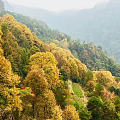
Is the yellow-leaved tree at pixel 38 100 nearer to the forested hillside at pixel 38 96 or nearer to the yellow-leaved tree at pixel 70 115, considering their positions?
the forested hillside at pixel 38 96

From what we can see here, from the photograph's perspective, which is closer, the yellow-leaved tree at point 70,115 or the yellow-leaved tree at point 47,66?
the yellow-leaved tree at point 70,115

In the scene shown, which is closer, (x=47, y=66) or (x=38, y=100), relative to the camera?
(x=38, y=100)

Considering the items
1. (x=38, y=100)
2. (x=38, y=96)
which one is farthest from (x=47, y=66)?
(x=38, y=100)

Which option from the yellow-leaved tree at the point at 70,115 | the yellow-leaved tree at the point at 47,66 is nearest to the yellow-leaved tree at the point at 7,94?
the yellow-leaved tree at the point at 70,115

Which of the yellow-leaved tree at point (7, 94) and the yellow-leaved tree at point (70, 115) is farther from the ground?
the yellow-leaved tree at point (7, 94)

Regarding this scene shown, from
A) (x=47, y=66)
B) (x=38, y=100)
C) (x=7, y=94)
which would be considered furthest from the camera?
(x=47, y=66)

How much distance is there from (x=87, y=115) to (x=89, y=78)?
39862 mm

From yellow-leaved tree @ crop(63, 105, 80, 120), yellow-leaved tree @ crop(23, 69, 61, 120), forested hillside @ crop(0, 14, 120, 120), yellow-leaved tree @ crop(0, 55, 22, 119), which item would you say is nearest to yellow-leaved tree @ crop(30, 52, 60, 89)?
forested hillside @ crop(0, 14, 120, 120)

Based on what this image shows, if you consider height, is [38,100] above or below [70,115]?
above

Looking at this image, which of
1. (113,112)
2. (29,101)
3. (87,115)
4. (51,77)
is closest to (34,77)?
(29,101)

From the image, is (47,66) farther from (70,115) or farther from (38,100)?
(70,115)

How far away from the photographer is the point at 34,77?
103 ft

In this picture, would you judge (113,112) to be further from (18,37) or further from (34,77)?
(18,37)

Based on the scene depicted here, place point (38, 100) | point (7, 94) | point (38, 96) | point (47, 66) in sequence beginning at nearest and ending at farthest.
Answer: point (7, 94) < point (38, 100) < point (38, 96) < point (47, 66)
